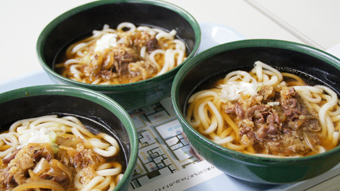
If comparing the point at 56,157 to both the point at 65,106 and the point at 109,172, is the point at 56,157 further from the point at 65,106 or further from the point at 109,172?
the point at 65,106

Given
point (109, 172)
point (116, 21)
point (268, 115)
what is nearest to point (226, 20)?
point (116, 21)

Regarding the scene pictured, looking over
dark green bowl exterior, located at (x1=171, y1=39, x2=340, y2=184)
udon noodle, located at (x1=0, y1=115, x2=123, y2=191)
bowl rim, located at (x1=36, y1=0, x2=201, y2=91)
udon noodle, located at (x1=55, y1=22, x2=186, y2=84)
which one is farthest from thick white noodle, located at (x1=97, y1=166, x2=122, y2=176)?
udon noodle, located at (x1=55, y1=22, x2=186, y2=84)

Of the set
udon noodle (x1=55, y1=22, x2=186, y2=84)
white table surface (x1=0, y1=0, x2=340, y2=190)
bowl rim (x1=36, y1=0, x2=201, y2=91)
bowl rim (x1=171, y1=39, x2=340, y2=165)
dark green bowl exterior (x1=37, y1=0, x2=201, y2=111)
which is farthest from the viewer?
white table surface (x1=0, y1=0, x2=340, y2=190)

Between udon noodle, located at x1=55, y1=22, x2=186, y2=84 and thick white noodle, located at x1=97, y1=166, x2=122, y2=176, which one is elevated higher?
udon noodle, located at x1=55, y1=22, x2=186, y2=84

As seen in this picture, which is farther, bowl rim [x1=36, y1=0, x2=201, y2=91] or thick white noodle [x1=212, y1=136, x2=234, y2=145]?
bowl rim [x1=36, y1=0, x2=201, y2=91]

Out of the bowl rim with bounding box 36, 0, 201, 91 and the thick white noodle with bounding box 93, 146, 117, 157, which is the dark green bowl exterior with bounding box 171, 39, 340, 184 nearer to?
the bowl rim with bounding box 36, 0, 201, 91

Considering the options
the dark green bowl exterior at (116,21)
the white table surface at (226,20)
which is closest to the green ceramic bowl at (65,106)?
the dark green bowl exterior at (116,21)
